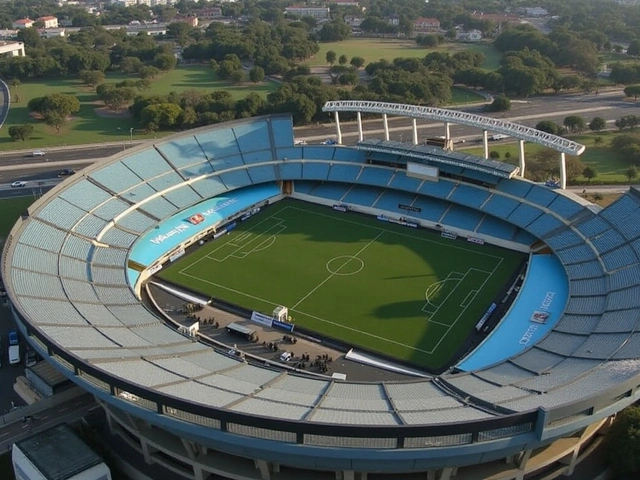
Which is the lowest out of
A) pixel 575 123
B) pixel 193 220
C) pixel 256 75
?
pixel 193 220

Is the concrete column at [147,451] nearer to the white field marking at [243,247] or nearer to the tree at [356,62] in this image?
the white field marking at [243,247]

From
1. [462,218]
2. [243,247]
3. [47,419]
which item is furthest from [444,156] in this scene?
[47,419]

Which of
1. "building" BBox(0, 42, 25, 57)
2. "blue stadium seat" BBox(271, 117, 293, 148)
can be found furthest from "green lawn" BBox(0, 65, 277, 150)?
"blue stadium seat" BBox(271, 117, 293, 148)

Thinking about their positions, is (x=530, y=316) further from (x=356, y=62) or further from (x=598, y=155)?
(x=356, y=62)

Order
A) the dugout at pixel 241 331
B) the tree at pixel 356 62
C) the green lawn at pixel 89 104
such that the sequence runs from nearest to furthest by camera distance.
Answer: the dugout at pixel 241 331
the green lawn at pixel 89 104
the tree at pixel 356 62

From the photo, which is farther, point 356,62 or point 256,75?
point 356,62

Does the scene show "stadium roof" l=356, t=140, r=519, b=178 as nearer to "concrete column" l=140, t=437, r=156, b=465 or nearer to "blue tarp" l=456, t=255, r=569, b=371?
"blue tarp" l=456, t=255, r=569, b=371

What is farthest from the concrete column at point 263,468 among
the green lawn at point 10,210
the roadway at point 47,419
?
the green lawn at point 10,210
